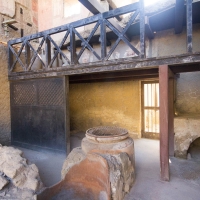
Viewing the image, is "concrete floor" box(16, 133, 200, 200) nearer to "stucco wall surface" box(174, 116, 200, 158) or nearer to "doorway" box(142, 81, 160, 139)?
"stucco wall surface" box(174, 116, 200, 158)

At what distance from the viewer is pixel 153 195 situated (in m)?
2.71

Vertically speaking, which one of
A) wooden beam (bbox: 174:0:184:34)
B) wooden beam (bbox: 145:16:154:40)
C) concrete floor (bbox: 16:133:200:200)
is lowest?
concrete floor (bbox: 16:133:200:200)

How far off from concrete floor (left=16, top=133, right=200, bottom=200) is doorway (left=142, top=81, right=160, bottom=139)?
1.21 metres

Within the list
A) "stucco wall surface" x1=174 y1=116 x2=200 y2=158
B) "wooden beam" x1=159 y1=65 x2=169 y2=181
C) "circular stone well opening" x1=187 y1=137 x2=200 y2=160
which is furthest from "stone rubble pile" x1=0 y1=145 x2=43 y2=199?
"circular stone well opening" x1=187 y1=137 x2=200 y2=160

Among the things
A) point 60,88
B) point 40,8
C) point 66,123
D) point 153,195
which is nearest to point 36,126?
point 66,123

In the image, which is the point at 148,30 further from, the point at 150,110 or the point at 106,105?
the point at 106,105

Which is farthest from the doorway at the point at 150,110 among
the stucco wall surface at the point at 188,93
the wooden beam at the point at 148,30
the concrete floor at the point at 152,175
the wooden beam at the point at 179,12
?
the wooden beam at the point at 179,12

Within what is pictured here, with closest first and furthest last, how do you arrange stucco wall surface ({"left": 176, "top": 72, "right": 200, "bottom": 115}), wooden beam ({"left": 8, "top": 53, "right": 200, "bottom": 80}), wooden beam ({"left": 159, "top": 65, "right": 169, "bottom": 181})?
wooden beam ({"left": 8, "top": 53, "right": 200, "bottom": 80})
wooden beam ({"left": 159, "top": 65, "right": 169, "bottom": 181})
stucco wall surface ({"left": 176, "top": 72, "right": 200, "bottom": 115})

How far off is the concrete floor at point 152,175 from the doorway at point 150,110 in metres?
1.21

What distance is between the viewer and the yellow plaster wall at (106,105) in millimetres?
6105

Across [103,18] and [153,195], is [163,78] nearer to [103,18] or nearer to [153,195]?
[103,18]

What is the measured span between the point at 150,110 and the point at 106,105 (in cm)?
172

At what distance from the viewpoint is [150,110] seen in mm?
6090

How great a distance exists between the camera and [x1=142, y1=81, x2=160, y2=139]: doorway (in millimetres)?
6011
